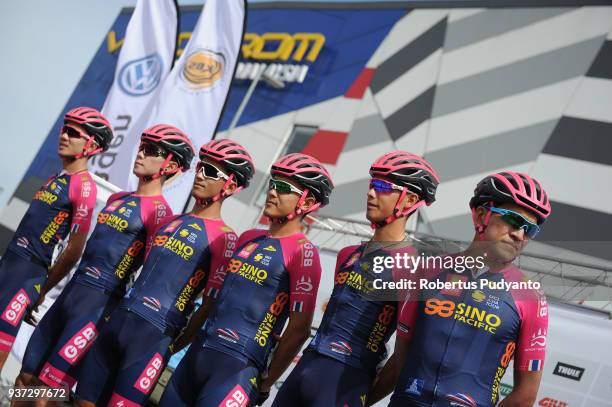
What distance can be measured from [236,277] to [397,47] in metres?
12.5

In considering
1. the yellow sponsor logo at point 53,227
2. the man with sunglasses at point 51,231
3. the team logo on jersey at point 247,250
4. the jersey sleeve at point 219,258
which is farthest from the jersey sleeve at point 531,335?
the yellow sponsor logo at point 53,227

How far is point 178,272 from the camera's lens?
4949 mm

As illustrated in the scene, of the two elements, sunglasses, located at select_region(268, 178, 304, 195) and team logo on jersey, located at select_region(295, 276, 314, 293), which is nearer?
team logo on jersey, located at select_region(295, 276, 314, 293)

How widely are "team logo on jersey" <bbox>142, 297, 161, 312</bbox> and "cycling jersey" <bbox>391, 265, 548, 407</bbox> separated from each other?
79.0 inches

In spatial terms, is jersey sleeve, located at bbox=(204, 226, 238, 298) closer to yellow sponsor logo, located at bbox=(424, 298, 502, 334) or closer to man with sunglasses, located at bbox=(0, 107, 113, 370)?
man with sunglasses, located at bbox=(0, 107, 113, 370)

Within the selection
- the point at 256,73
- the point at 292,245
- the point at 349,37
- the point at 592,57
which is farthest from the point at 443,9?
the point at 292,245

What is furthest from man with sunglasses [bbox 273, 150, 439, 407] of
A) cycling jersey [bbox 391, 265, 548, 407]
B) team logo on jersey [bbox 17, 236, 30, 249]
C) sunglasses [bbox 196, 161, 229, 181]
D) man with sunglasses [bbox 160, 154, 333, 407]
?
team logo on jersey [bbox 17, 236, 30, 249]

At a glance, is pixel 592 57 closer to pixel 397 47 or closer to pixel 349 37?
pixel 397 47

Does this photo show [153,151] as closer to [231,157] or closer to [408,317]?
[231,157]

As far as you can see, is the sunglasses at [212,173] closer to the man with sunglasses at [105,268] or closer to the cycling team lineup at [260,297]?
the cycling team lineup at [260,297]

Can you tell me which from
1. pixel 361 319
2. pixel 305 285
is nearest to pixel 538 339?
pixel 361 319

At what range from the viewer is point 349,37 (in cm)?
1712

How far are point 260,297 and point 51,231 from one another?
257 cm

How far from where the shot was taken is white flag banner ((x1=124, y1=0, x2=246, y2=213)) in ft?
31.4
